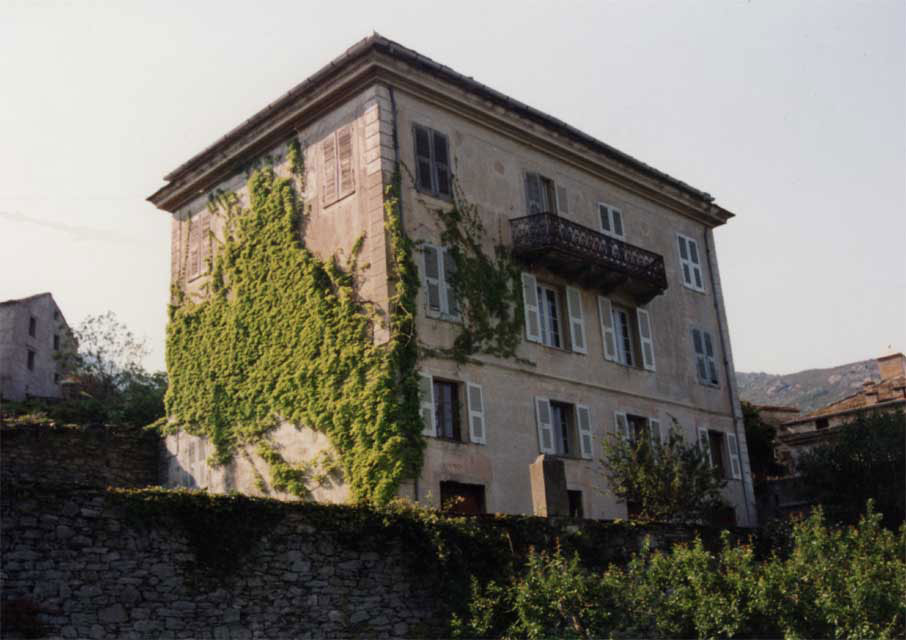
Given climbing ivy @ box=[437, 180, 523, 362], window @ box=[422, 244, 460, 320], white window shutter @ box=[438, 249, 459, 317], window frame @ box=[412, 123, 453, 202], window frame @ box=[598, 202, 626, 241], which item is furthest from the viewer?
window frame @ box=[598, 202, 626, 241]

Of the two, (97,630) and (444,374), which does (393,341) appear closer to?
(444,374)

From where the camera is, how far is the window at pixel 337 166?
22.4 metres

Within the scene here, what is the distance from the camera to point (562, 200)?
25.8 m

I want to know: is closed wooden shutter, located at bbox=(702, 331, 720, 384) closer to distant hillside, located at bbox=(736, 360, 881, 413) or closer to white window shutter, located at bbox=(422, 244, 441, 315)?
white window shutter, located at bbox=(422, 244, 441, 315)

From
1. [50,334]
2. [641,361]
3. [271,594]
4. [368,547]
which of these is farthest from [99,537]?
[50,334]

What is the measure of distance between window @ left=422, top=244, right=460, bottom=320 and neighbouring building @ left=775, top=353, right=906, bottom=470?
16621mm

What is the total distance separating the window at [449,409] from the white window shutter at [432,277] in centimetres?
148

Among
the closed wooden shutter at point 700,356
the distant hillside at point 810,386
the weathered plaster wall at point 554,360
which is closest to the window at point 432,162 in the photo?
the weathered plaster wall at point 554,360

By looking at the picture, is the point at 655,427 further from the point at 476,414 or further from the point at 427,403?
the point at 427,403

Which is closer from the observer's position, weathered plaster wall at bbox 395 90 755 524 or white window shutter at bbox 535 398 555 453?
weathered plaster wall at bbox 395 90 755 524

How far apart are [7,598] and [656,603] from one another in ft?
27.3

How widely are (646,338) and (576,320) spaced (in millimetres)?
2824

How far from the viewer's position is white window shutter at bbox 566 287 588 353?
24.6 m

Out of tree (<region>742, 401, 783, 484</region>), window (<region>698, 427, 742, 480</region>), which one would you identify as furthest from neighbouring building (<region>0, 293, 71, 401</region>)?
tree (<region>742, 401, 783, 484</region>)
